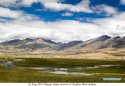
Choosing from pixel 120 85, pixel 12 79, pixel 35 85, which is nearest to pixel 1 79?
pixel 12 79

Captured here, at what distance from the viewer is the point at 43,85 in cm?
5762

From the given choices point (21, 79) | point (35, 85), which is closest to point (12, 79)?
point (21, 79)

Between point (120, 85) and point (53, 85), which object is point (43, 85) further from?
point (120, 85)

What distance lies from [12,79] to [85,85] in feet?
106

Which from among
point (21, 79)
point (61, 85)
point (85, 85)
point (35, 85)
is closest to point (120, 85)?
point (85, 85)

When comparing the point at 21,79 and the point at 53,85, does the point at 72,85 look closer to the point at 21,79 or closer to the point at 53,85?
the point at 53,85

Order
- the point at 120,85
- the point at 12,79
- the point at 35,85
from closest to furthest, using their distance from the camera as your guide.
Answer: the point at 35,85
the point at 120,85
the point at 12,79

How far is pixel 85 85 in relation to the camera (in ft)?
195

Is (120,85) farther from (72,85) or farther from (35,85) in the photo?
(35,85)

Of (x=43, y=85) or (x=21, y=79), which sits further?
(x=21, y=79)

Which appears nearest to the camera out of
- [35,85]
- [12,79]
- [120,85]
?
[35,85]

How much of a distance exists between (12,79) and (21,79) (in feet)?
8.02

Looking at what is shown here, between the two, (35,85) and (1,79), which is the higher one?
(35,85)

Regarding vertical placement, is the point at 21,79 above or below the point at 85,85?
below
